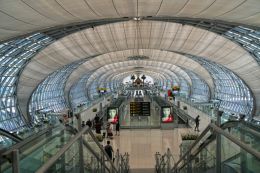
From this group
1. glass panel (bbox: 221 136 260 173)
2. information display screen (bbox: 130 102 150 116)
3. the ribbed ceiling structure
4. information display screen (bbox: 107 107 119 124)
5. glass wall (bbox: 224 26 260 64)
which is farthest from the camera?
glass wall (bbox: 224 26 260 64)

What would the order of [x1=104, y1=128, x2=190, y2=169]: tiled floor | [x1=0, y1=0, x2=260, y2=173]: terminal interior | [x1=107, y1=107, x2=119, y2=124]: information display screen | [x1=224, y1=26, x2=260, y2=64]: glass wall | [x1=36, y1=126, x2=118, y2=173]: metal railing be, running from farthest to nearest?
[x1=224, y1=26, x2=260, y2=64]: glass wall → [x1=107, y1=107, x2=119, y2=124]: information display screen → [x1=104, y1=128, x2=190, y2=169]: tiled floor → [x1=0, y1=0, x2=260, y2=173]: terminal interior → [x1=36, y1=126, x2=118, y2=173]: metal railing

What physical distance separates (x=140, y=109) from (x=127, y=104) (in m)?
6.73

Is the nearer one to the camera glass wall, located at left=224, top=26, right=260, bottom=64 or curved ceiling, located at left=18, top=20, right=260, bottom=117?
glass wall, located at left=224, top=26, right=260, bottom=64

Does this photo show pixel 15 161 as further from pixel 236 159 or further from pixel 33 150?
pixel 236 159

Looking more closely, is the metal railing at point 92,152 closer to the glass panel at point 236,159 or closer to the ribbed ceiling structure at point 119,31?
the glass panel at point 236,159

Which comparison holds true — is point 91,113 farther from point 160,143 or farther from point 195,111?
point 160,143

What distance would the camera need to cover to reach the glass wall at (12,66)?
35.3 metres

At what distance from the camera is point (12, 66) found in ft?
138

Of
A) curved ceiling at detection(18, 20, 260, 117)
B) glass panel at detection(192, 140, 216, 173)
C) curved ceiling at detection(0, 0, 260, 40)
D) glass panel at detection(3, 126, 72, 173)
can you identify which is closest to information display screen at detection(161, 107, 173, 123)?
curved ceiling at detection(0, 0, 260, 40)

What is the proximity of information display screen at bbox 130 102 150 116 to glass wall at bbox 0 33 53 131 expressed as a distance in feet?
43.9

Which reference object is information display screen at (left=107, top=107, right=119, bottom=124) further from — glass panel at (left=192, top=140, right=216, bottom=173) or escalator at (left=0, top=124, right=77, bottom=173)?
escalator at (left=0, top=124, right=77, bottom=173)

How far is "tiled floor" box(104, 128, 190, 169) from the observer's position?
18.3 metres

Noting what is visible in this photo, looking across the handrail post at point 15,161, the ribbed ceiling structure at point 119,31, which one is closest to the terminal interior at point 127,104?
the handrail post at point 15,161

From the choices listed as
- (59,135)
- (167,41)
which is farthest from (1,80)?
(59,135)
